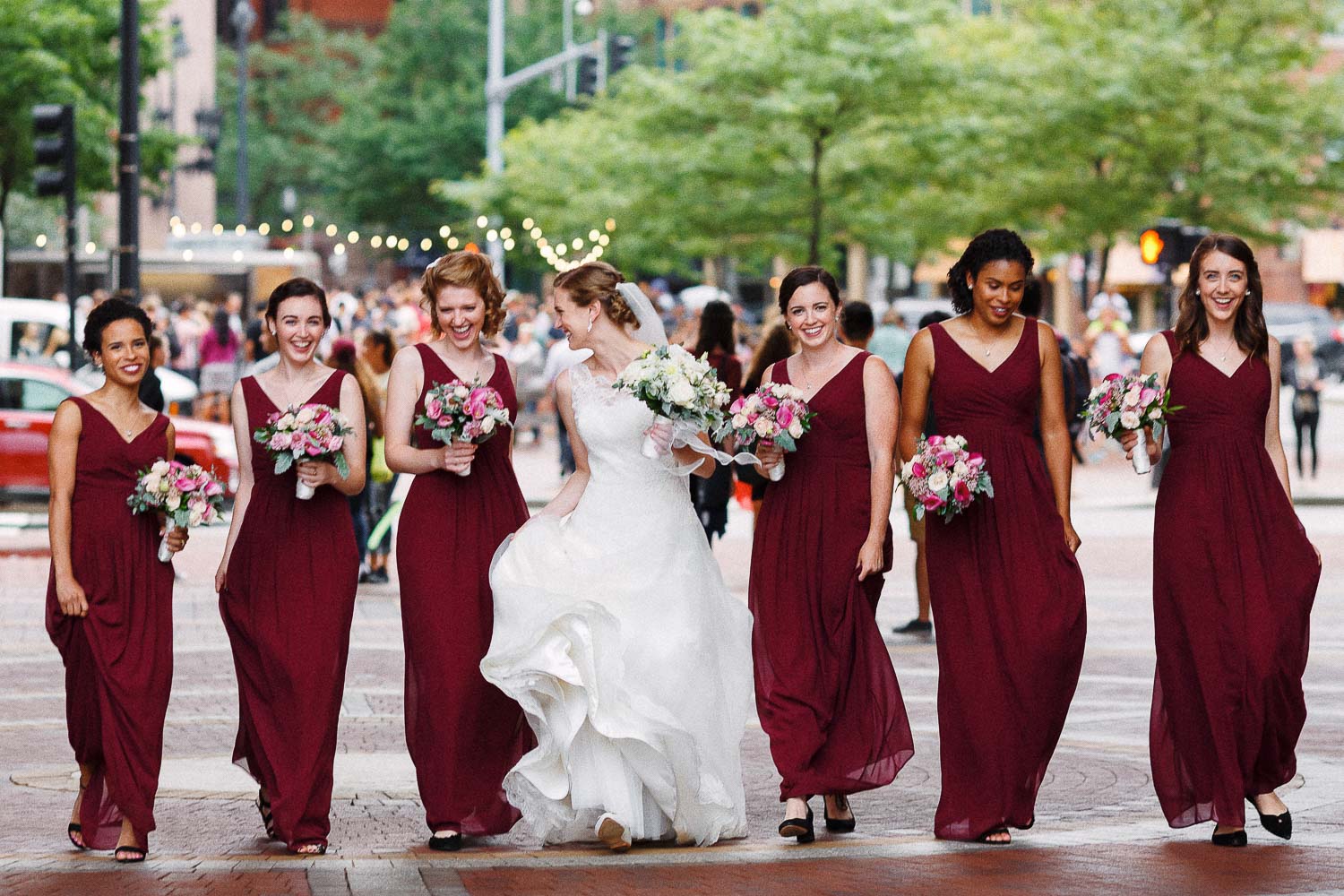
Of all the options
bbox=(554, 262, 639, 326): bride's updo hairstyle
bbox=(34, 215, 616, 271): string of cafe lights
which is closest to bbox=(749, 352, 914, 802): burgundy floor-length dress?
bbox=(554, 262, 639, 326): bride's updo hairstyle

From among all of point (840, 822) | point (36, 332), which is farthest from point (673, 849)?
point (36, 332)

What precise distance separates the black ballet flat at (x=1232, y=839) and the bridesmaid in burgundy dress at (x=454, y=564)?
239 centimetres

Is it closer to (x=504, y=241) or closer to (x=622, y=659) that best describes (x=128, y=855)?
(x=622, y=659)

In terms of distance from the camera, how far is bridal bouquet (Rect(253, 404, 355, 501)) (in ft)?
24.5

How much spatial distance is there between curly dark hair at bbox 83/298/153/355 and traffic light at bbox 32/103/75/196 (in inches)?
564

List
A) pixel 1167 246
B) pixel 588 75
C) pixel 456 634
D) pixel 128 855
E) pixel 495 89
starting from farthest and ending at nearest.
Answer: pixel 495 89 < pixel 588 75 < pixel 1167 246 < pixel 456 634 < pixel 128 855

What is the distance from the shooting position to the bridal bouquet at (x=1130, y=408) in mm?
7727

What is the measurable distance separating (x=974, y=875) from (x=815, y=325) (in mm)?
2082

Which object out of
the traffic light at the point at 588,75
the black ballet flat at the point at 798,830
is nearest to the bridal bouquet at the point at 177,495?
the black ballet flat at the point at 798,830

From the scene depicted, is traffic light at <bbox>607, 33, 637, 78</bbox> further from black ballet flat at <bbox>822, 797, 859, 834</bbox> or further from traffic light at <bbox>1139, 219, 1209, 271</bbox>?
black ballet flat at <bbox>822, 797, 859, 834</bbox>

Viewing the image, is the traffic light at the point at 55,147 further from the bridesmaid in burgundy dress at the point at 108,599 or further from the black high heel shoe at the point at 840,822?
the black high heel shoe at the point at 840,822

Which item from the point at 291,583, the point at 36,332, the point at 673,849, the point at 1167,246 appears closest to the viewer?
the point at 673,849

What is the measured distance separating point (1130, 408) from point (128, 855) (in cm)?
367

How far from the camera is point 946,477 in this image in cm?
758
